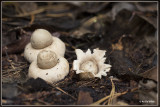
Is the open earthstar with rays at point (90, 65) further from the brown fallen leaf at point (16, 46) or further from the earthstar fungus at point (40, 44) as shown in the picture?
the brown fallen leaf at point (16, 46)

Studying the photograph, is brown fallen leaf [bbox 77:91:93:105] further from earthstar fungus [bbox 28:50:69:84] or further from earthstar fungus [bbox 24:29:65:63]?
earthstar fungus [bbox 24:29:65:63]

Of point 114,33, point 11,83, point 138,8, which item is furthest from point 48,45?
point 138,8

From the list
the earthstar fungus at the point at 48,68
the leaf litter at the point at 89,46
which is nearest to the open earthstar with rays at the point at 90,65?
the leaf litter at the point at 89,46

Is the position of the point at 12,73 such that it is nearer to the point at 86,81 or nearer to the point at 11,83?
the point at 11,83

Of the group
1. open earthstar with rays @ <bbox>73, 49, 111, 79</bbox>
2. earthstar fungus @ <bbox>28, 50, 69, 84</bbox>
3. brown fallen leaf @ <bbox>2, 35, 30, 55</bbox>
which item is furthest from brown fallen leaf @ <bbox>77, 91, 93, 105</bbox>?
brown fallen leaf @ <bbox>2, 35, 30, 55</bbox>

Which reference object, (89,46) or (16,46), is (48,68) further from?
(89,46)

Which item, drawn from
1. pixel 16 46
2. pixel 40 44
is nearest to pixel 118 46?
pixel 40 44

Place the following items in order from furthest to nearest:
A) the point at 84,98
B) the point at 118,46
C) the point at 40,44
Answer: the point at 118,46 → the point at 40,44 → the point at 84,98

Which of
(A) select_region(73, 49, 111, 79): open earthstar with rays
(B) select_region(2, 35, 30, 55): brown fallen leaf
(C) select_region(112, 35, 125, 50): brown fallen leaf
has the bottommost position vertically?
(A) select_region(73, 49, 111, 79): open earthstar with rays
